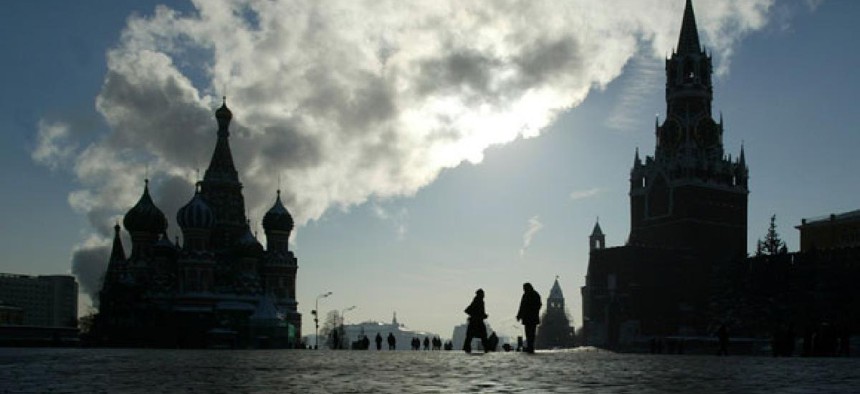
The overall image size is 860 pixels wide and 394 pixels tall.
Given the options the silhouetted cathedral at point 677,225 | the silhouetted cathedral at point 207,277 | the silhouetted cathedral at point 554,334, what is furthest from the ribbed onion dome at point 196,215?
the silhouetted cathedral at point 554,334

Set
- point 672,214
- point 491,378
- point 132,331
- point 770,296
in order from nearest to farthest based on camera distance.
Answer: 1. point 491,378
2. point 770,296
3. point 132,331
4. point 672,214

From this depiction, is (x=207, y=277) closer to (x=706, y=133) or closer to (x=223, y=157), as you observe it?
(x=223, y=157)

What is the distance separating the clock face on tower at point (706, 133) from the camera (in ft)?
392

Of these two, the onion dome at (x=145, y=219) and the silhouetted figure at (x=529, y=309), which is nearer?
the silhouetted figure at (x=529, y=309)

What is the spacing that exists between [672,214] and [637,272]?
31.3 ft

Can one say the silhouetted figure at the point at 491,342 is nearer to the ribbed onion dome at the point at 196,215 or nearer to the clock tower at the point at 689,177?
the ribbed onion dome at the point at 196,215

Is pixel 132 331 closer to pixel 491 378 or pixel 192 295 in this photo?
pixel 192 295

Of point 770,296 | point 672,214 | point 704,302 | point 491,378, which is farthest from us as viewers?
point 672,214

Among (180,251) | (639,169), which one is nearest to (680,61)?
(639,169)

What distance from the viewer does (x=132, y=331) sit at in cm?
9162

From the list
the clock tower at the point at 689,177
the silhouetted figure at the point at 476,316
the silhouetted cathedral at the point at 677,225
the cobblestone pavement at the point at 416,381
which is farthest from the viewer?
the clock tower at the point at 689,177

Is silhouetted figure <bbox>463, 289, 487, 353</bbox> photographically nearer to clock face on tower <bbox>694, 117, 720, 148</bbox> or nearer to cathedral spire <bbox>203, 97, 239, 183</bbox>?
cathedral spire <bbox>203, 97, 239, 183</bbox>

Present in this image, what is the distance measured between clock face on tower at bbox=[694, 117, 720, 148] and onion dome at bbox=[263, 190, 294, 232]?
4467 cm

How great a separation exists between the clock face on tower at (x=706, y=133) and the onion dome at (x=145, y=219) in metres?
56.7
